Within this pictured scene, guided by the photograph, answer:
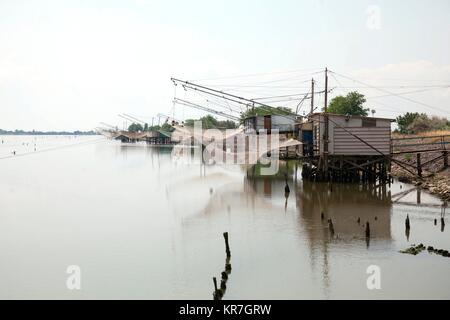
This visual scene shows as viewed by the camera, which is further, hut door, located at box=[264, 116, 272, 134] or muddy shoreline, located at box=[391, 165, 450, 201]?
hut door, located at box=[264, 116, 272, 134]

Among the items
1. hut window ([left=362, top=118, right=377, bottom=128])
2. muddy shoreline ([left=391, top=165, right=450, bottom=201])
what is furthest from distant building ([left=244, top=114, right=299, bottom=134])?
hut window ([left=362, top=118, right=377, bottom=128])

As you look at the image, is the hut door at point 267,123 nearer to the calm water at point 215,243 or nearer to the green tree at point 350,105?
the calm water at point 215,243

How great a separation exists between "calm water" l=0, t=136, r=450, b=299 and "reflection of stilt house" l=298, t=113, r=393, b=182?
1.31 m

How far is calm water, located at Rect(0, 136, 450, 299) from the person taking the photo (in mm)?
11898

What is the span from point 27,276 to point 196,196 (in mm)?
14970

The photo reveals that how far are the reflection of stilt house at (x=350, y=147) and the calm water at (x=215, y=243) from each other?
1.31m

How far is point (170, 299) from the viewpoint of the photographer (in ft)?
36.6

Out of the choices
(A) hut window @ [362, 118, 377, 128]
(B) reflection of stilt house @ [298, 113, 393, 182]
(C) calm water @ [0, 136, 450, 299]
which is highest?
(A) hut window @ [362, 118, 377, 128]

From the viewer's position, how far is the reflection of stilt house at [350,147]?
2834 cm

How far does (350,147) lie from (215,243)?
15.4 m

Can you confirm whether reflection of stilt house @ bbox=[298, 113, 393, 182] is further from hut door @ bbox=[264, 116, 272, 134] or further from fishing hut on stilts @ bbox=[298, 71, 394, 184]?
hut door @ bbox=[264, 116, 272, 134]

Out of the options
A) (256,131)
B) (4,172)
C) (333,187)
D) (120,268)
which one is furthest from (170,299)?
(4,172)
